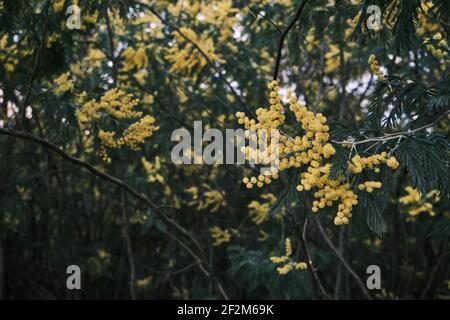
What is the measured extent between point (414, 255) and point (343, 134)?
334 cm

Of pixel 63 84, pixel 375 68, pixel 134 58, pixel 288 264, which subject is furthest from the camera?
pixel 134 58

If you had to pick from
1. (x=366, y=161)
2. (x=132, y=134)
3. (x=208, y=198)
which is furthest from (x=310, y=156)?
(x=208, y=198)

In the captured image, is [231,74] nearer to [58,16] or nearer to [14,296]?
[58,16]

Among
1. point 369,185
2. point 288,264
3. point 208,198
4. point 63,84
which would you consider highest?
point 63,84

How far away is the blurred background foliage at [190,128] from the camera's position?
2301 millimetres

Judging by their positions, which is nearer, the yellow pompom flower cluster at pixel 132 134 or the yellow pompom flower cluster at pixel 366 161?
the yellow pompom flower cluster at pixel 366 161

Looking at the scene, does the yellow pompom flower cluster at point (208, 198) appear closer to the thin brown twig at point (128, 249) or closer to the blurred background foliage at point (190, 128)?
the blurred background foliage at point (190, 128)

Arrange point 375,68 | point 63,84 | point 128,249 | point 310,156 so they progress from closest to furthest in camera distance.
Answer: point 310,156 → point 375,68 → point 63,84 → point 128,249

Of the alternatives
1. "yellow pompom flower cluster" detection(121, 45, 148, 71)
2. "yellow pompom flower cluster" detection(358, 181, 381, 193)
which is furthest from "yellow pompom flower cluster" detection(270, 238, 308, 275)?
"yellow pompom flower cluster" detection(121, 45, 148, 71)

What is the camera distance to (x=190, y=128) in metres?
3.92

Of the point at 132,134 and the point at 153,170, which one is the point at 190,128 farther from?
the point at 132,134

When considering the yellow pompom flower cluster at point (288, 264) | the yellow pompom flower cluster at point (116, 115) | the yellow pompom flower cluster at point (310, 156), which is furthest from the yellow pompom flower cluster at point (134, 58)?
the yellow pompom flower cluster at point (310, 156)

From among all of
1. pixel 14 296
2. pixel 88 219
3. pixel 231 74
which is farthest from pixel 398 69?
pixel 14 296

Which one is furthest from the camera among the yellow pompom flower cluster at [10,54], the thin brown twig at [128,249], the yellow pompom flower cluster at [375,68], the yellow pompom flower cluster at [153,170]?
the thin brown twig at [128,249]
